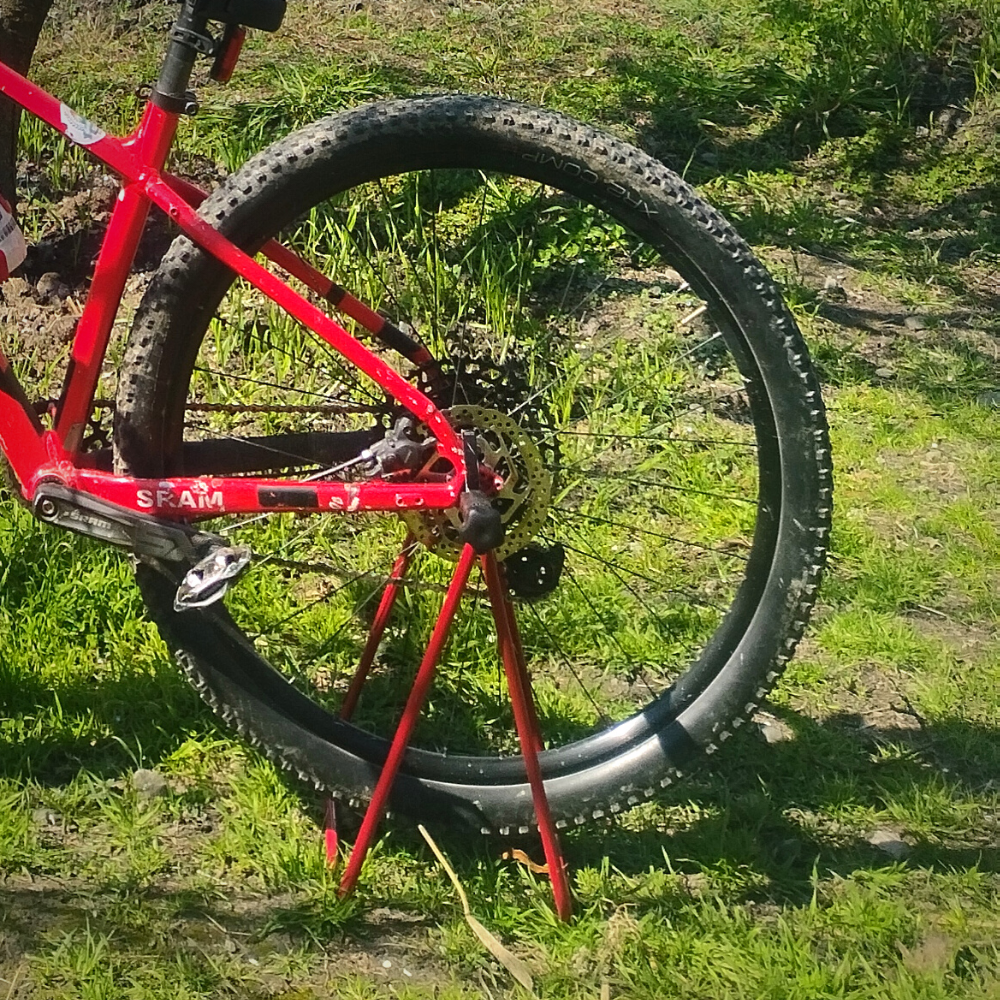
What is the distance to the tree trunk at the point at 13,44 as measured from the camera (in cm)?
335

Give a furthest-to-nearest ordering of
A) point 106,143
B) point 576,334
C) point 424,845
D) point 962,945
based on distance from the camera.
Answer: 1. point 576,334
2. point 424,845
3. point 962,945
4. point 106,143

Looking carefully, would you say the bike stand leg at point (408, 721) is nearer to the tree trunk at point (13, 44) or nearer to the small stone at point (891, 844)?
the small stone at point (891, 844)

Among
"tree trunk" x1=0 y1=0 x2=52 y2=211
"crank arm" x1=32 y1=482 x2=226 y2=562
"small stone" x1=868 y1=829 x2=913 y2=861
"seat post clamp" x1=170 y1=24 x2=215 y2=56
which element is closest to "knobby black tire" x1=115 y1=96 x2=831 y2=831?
"crank arm" x1=32 y1=482 x2=226 y2=562

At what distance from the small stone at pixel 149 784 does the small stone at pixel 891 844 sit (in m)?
1.57

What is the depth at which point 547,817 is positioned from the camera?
2.45 meters

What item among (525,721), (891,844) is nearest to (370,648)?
(525,721)

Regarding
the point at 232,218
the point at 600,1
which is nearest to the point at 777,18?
the point at 600,1

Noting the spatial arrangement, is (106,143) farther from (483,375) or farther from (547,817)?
(547,817)

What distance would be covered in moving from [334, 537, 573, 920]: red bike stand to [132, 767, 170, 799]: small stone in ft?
1.52

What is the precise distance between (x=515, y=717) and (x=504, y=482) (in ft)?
1.54

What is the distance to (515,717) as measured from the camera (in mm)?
2428

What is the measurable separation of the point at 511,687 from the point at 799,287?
2750mm

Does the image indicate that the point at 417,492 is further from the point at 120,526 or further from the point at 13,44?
the point at 13,44

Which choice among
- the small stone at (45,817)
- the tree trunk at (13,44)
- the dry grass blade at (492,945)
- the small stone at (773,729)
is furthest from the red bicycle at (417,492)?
the tree trunk at (13,44)
